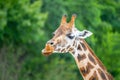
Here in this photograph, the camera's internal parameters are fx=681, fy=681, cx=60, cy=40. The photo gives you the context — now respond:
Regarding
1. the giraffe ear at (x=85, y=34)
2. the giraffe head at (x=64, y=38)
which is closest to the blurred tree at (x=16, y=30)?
the giraffe head at (x=64, y=38)

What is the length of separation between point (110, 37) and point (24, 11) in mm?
4932

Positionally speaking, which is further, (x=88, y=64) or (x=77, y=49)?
(x=88, y=64)

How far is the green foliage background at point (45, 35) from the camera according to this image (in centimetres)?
2205

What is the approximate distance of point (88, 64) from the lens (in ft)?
27.0

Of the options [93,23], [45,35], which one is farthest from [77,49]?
[93,23]

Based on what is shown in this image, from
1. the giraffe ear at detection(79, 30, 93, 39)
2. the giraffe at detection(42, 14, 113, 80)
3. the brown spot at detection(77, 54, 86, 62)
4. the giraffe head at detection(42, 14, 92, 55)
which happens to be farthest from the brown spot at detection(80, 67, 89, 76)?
the giraffe ear at detection(79, 30, 93, 39)

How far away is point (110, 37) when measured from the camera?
2630cm

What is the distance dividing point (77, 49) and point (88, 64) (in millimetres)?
256

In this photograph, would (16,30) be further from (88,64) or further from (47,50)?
(47,50)

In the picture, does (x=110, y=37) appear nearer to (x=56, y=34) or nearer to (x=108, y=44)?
(x=108, y=44)

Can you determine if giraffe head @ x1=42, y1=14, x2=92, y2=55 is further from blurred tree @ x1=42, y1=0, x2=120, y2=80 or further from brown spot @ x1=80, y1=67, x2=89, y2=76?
blurred tree @ x1=42, y1=0, x2=120, y2=80

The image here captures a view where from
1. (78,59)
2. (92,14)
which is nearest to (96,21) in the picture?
(92,14)

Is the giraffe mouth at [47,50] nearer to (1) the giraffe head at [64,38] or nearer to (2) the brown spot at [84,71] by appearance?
(1) the giraffe head at [64,38]

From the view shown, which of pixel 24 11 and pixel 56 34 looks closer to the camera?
pixel 56 34
